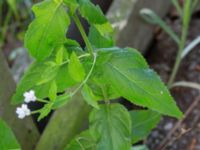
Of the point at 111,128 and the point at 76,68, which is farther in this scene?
the point at 111,128

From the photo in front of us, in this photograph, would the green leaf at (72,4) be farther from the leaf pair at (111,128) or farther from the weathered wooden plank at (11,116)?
the weathered wooden plank at (11,116)

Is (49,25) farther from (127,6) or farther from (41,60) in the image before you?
(127,6)

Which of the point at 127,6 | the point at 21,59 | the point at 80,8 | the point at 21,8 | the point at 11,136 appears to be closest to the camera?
the point at 80,8

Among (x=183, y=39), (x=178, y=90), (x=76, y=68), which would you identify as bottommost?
(x=178, y=90)

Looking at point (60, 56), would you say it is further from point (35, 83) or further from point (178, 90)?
point (178, 90)

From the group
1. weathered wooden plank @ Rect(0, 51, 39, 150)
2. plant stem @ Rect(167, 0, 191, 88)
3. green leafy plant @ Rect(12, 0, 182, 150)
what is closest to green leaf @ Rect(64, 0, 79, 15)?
green leafy plant @ Rect(12, 0, 182, 150)

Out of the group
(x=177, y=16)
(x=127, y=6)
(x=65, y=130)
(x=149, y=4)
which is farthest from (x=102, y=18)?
(x=177, y=16)

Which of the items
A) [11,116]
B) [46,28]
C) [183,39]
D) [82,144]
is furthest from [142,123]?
[183,39]

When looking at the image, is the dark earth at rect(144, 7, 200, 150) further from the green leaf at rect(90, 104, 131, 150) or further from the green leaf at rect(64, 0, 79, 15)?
the green leaf at rect(64, 0, 79, 15)

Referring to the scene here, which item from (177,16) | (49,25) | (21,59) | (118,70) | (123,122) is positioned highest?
(49,25)
